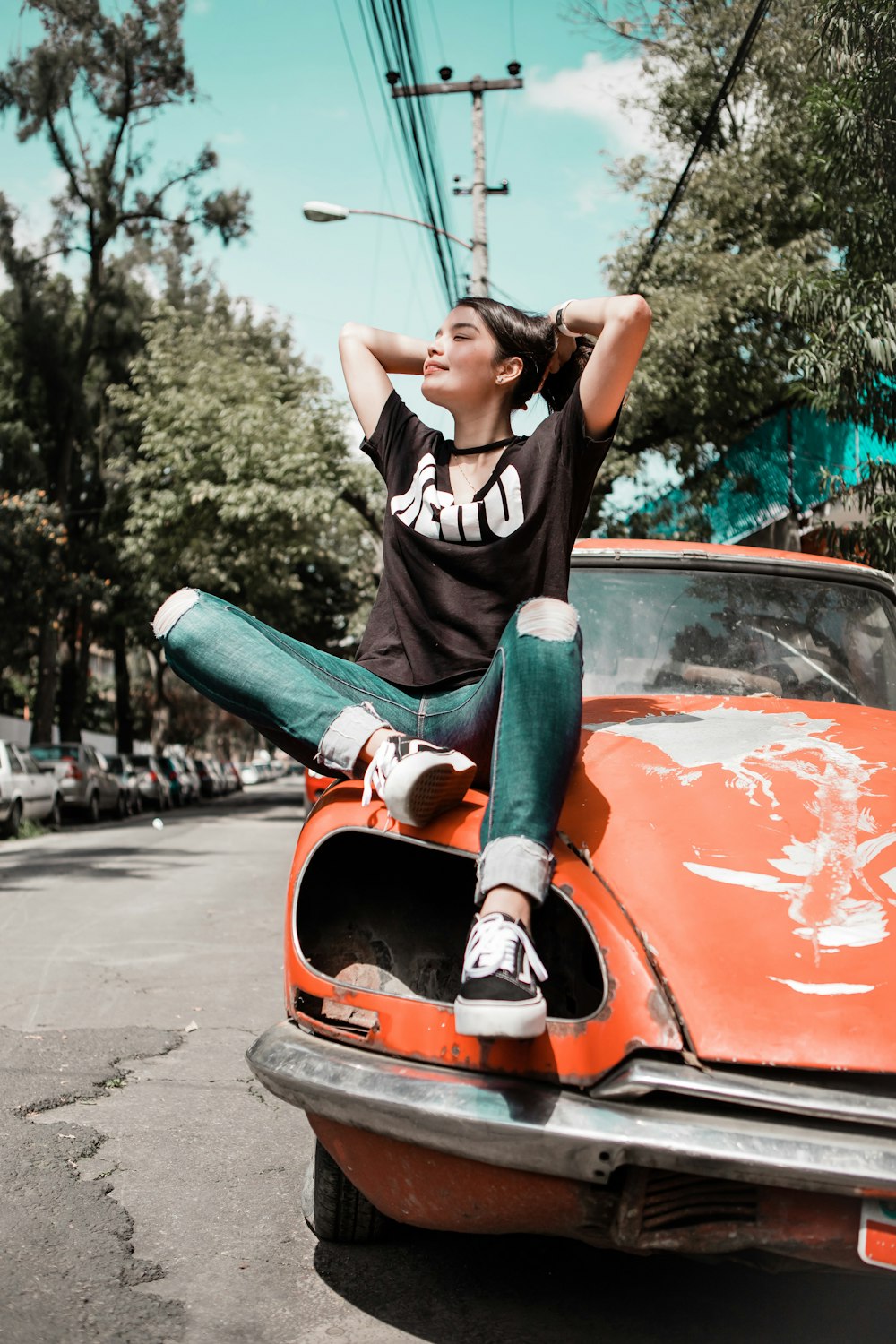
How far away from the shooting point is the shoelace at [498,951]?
2018mm

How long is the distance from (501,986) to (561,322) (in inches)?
65.4

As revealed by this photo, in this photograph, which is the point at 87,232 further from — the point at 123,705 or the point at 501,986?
the point at 501,986

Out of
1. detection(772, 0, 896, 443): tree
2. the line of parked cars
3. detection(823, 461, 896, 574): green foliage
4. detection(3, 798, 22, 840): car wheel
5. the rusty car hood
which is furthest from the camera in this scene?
the line of parked cars

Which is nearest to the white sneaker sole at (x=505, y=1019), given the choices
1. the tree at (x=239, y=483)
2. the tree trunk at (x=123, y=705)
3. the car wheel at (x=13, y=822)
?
the car wheel at (x=13, y=822)

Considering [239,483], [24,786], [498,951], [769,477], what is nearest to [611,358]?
[498,951]

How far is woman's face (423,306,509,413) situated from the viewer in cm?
305

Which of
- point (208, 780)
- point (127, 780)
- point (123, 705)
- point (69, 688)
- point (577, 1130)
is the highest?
point (69, 688)

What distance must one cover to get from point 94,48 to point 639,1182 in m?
29.2

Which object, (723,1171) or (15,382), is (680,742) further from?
(15,382)

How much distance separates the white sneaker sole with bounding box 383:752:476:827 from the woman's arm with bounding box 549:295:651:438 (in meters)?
0.92

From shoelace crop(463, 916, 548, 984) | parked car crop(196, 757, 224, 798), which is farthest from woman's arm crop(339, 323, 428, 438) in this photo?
parked car crop(196, 757, 224, 798)

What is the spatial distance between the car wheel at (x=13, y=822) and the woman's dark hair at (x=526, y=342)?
52.1 ft

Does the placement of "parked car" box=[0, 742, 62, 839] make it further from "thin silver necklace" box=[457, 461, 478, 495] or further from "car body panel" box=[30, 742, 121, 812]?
"thin silver necklace" box=[457, 461, 478, 495]

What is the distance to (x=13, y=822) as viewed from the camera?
1780 cm
